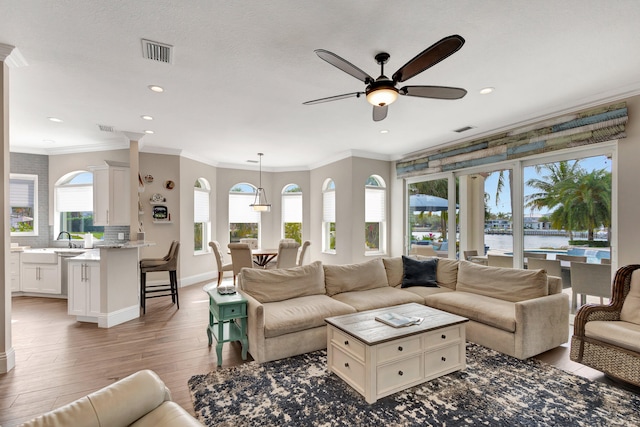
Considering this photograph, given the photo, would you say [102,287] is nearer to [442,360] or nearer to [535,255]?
[442,360]

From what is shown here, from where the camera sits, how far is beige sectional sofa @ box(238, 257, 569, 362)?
9.46 feet

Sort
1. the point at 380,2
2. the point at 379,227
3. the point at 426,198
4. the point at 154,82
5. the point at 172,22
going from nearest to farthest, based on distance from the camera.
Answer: the point at 380,2 → the point at 172,22 → the point at 154,82 → the point at 426,198 → the point at 379,227

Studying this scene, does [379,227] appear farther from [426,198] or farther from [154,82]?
[154,82]

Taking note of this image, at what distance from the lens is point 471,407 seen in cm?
217

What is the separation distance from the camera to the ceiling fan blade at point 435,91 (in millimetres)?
2408

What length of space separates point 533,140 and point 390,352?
3666 mm

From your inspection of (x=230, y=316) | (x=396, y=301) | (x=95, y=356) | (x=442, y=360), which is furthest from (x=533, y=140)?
(x=95, y=356)

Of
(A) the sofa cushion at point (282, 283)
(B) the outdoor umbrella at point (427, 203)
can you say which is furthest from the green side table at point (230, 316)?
(B) the outdoor umbrella at point (427, 203)

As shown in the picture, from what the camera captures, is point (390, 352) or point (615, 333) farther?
point (615, 333)

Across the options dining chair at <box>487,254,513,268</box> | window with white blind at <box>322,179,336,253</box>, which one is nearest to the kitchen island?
window with white blind at <box>322,179,336,253</box>

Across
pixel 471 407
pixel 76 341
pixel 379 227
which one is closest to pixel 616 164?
pixel 471 407

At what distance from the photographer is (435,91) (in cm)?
247

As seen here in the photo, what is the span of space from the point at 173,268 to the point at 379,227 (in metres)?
4.18

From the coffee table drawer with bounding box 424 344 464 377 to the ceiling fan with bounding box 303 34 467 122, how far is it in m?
2.11
